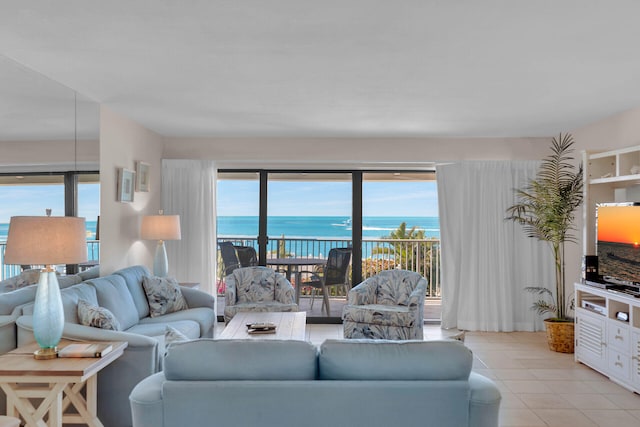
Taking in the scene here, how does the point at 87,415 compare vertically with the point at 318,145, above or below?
below

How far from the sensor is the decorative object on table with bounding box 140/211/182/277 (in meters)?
5.82

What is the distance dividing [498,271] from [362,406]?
16.2ft

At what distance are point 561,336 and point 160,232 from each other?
14.6 feet

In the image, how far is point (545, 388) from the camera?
441 centimetres

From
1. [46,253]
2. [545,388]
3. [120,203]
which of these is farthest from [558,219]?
[46,253]

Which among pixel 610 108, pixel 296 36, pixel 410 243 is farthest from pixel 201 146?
pixel 610 108

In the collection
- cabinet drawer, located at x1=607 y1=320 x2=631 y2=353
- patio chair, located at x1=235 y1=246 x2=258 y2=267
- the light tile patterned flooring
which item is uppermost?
patio chair, located at x1=235 y1=246 x2=258 y2=267

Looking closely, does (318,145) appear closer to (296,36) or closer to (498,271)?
(498,271)

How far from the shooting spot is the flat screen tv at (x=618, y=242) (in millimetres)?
4559

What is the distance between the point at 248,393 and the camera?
2217mm

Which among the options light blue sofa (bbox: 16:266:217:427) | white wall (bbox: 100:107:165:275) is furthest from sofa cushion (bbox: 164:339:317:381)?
white wall (bbox: 100:107:165:275)

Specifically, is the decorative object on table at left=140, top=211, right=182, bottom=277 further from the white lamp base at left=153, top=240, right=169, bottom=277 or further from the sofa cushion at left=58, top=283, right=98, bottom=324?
the sofa cushion at left=58, top=283, right=98, bottom=324

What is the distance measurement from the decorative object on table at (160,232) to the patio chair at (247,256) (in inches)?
45.6

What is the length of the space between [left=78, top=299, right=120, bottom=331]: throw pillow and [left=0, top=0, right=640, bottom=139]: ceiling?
1282 mm
